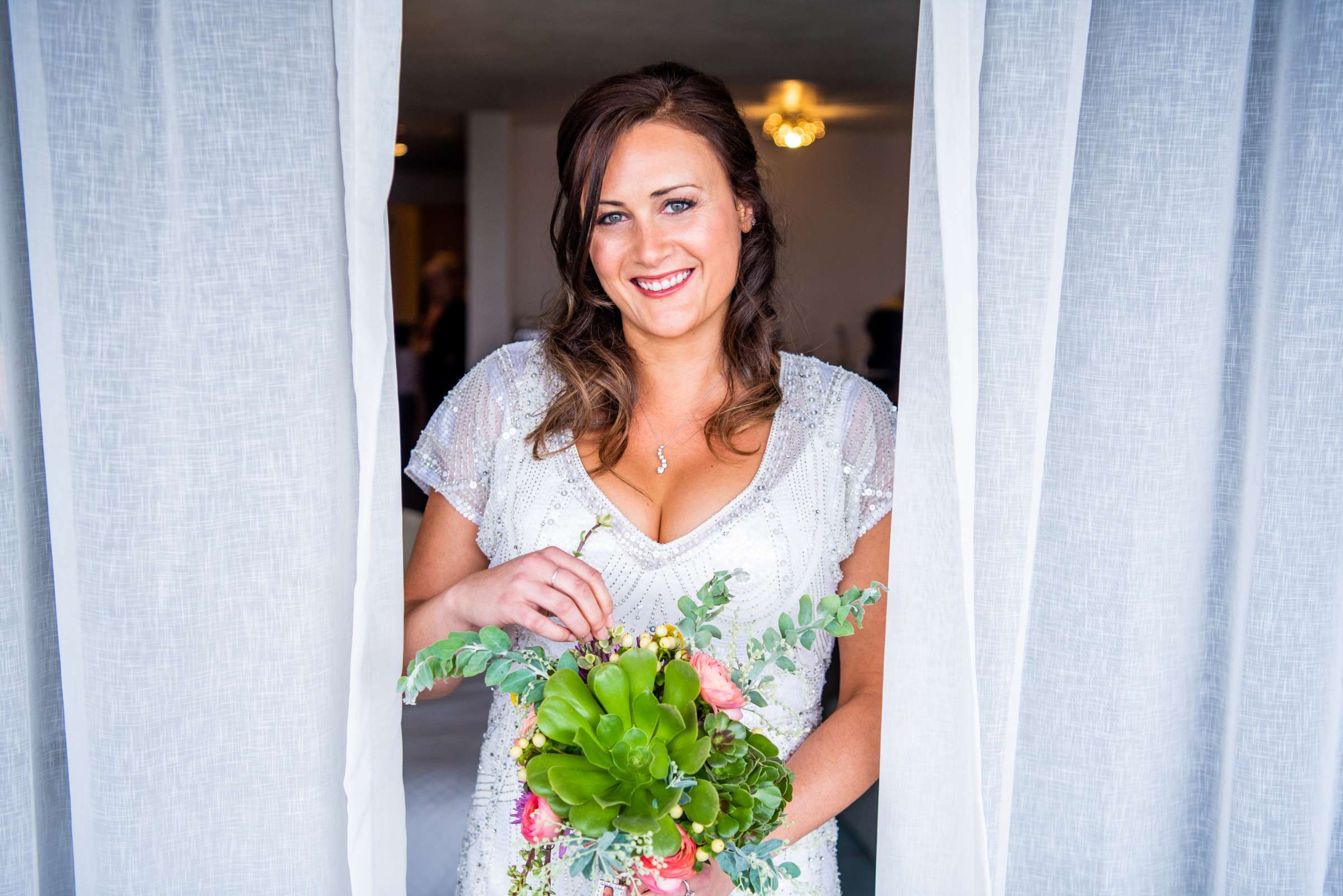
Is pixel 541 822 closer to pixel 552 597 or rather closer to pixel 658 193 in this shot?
pixel 552 597

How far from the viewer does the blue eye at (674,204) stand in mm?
1504

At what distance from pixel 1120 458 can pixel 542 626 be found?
714mm

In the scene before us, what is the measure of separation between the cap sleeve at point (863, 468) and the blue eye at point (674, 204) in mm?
404

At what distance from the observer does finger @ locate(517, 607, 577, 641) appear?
1.19 m

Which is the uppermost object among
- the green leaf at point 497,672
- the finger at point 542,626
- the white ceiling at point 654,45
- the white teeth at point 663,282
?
the white ceiling at point 654,45

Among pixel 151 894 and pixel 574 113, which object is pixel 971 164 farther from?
pixel 151 894

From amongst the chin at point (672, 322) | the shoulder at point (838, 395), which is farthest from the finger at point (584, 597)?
the shoulder at point (838, 395)

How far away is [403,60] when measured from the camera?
562 centimetres

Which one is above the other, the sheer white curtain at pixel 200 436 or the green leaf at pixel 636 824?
the sheer white curtain at pixel 200 436

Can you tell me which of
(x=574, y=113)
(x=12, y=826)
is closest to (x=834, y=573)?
(x=574, y=113)

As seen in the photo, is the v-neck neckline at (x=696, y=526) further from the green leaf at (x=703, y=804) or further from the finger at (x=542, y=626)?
the green leaf at (x=703, y=804)

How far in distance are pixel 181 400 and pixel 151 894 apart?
54 cm

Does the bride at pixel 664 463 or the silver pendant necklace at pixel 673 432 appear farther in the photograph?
the silver pendant necklace at pixel 673 432

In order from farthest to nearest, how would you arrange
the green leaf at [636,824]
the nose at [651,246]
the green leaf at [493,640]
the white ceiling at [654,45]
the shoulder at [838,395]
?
1. the white ceiling at [654,45]
2. the shoulder at [838,395]
3. the nose at [651,246]
4. the green leaf at [493,640]
5. the green leaf at [636,824]
